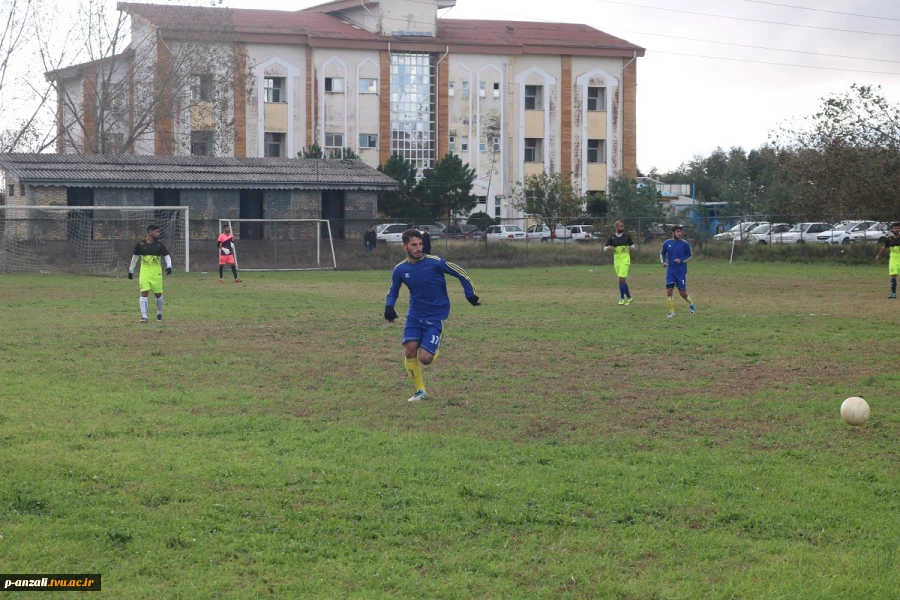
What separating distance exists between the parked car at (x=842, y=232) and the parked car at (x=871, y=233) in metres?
0.19

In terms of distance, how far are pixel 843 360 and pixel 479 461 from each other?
819cm

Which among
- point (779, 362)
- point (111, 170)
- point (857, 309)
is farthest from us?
point (111, 170)

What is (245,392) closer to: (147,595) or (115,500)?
(115,500)

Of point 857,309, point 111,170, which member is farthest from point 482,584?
point 111,170

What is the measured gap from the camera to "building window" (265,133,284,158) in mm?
66812

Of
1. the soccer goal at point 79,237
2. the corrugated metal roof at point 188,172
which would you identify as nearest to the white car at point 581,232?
the corrugated metal roof at point 188,172

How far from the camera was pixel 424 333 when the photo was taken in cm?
1181

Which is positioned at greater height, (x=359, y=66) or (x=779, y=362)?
(x=359, y=66)

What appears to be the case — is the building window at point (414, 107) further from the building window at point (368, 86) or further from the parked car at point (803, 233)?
the parked car at point (803, 233)

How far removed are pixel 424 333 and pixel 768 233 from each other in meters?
38.6

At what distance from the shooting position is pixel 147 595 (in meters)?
5.51

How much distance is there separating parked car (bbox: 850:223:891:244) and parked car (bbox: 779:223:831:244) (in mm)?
1449

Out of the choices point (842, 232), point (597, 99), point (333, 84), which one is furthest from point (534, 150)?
point (842, 232)

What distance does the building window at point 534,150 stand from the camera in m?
72.6
